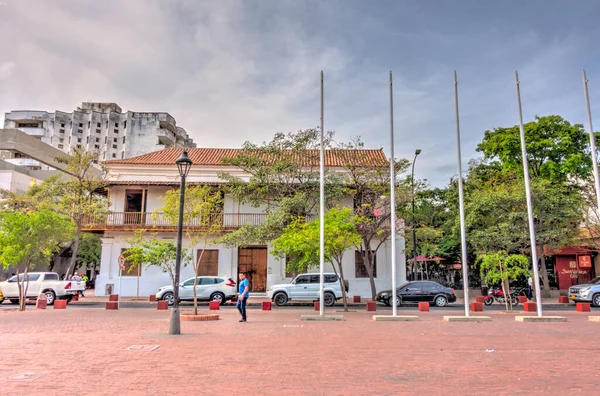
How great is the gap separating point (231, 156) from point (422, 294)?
53.3 feet

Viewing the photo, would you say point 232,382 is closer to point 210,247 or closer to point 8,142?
point 210,247

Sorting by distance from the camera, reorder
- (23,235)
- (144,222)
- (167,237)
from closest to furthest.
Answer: (23,235) < (167,237) < (144,222)

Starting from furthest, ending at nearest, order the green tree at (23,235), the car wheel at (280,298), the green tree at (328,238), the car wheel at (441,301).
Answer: the car wheel at (441,301), the car wheel at (280,298), the green tree at (328,238), the green tree at (23,235)

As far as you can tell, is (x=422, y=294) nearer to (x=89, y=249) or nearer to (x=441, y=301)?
(x=441, y=301)

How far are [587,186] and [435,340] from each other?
2134 centimetres

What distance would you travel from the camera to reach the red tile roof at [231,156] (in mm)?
24844

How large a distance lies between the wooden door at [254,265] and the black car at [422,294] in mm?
8736

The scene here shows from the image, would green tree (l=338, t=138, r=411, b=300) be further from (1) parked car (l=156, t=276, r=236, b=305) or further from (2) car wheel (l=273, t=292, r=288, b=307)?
(1) parked car (l=156, t=276, r=236, b=305)

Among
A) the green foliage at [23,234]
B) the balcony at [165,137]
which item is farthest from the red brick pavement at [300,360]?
the balcony at [165,137]

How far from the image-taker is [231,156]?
31.7m

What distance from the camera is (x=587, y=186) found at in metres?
26.4

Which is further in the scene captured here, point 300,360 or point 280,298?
point 280,298

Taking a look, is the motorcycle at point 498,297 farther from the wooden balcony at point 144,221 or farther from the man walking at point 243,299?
the man walking at point 243,299

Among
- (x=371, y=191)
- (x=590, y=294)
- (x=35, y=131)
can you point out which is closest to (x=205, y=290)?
(x=371, y=191)
